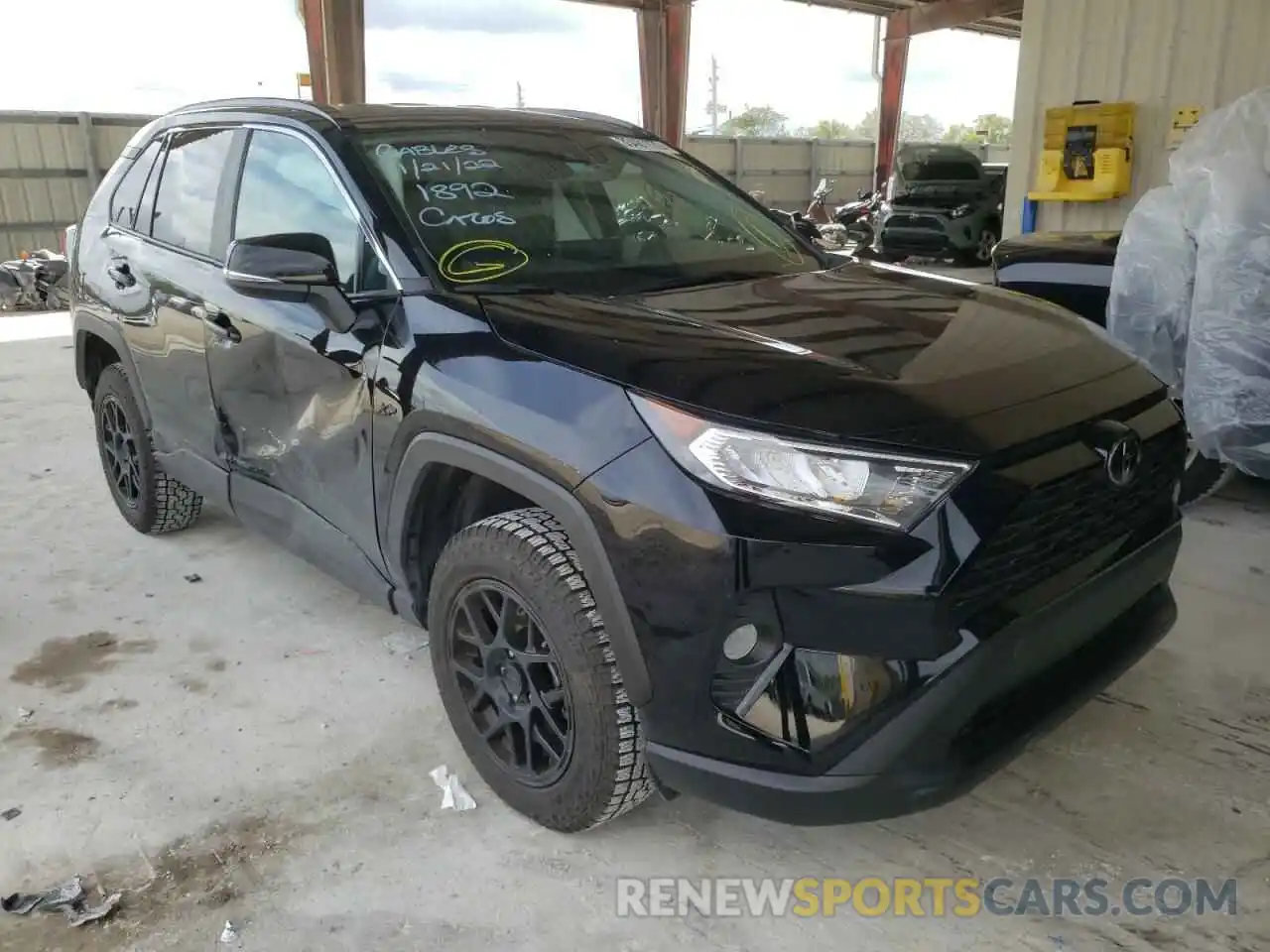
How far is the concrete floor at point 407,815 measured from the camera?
6.52 feet

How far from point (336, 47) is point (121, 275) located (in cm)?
1084

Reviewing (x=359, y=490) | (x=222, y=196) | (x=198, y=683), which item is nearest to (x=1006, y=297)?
(x=359, y=490)

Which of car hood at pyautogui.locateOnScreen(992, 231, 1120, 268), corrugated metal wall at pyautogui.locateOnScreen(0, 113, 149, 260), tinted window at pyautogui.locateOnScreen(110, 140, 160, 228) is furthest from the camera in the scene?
corrugated metal wall at pyautogui.locateOnScreen(0, 113, 149, 260)

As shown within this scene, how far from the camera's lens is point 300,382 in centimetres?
265

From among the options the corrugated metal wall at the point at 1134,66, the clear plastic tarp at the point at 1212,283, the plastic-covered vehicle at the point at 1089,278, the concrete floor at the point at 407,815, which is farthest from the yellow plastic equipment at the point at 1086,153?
the concrete floor at the point at 407,815

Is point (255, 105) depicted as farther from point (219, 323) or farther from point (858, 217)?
point (858, 217)

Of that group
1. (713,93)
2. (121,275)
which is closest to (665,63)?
(121,275)

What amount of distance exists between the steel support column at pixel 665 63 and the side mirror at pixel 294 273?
16.2 m

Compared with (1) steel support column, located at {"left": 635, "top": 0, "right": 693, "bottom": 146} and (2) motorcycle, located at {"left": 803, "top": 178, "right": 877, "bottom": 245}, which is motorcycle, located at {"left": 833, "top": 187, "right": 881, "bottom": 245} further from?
(1) steel support column, located at {"left": 635, "top": 0, "right": 693, "bottom": 146}

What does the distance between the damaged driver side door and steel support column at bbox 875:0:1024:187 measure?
17.9m

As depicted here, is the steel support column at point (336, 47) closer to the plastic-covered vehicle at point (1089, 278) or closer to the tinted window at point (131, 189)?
the tinted window at point (131, 189)

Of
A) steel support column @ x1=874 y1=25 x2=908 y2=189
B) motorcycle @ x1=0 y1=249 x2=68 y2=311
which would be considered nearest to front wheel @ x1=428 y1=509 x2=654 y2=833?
motorcycle @ x1=0 y1=249 x2=68 y2=311

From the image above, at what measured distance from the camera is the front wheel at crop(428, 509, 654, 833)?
1.95 m

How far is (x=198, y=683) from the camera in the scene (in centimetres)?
294
